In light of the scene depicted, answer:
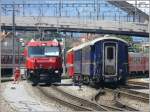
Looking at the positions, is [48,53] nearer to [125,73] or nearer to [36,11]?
[125,73]

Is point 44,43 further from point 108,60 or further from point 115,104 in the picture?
point 115,104

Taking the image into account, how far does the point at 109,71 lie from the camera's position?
29.6 metres

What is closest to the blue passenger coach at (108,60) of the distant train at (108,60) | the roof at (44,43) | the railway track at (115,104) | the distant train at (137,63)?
the distant train at (108,60)

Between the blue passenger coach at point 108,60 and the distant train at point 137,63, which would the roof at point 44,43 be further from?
the distant train at point 137,63

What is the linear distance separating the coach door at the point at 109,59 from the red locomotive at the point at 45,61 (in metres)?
3.46

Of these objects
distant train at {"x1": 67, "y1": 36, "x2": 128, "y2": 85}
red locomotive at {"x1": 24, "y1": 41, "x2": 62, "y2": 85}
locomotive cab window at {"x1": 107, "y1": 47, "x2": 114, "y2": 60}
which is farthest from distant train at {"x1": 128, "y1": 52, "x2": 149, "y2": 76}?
locomotive cab window at {"x1": 107, "y1": 47, "x2": 114, "y2": 60}

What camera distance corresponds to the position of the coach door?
95.7 ft

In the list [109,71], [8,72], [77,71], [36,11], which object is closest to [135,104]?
[109,71]

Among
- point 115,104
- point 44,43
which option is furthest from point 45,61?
point 115,104

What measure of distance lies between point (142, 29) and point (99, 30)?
5.88 m

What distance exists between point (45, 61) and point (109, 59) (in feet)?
13.8

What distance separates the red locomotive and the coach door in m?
3.46

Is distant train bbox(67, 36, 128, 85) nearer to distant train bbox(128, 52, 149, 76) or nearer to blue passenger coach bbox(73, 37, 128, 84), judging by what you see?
blue passenger coach bbox(73, 37, 128, 84)

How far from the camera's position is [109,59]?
29.5 metres
